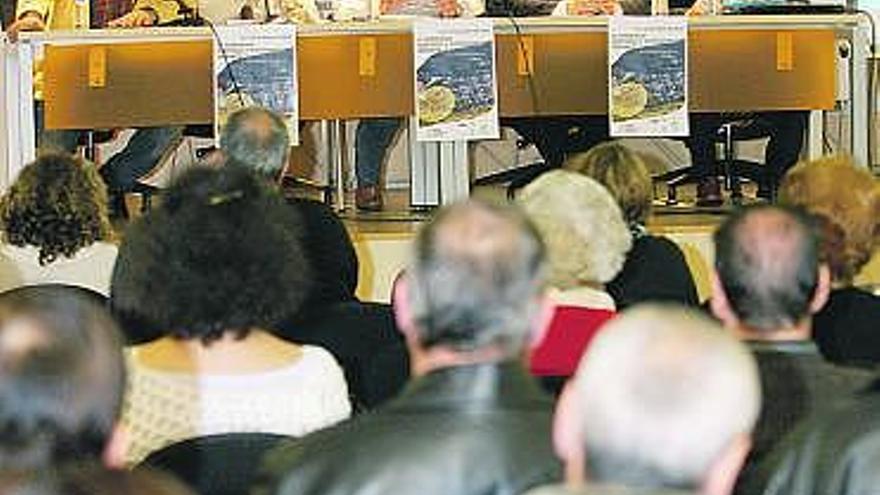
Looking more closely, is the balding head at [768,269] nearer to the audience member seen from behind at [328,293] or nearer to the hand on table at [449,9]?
the audience member seen from behind at [328,293]

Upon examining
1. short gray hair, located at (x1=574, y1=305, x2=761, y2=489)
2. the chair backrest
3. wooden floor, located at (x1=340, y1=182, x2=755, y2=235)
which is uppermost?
short gray hair, located at (x1=574, y1=305, x2=761, y2=489)

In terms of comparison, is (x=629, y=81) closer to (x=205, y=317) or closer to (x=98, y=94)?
(x=98, y=94)

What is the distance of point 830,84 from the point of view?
23.8 ft

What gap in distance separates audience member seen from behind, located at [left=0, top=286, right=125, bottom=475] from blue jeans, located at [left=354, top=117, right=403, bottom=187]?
6.28 m

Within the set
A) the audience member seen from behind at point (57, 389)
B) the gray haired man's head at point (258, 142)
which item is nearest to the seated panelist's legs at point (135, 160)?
the gray haired man's head at point (258, 142)

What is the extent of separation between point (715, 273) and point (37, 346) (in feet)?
4.40

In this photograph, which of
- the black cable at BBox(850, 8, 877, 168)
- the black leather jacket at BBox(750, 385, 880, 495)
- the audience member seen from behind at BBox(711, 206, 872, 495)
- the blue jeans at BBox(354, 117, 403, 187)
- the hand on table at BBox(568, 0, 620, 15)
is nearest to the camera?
the black leather jacket at BBox(750, 385, 880, 495)

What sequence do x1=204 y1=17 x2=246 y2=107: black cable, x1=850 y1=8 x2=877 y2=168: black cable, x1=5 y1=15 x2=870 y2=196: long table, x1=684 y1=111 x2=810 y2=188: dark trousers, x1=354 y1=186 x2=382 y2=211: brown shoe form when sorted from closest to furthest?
x1=204 y1=17 x2=246 y2=107: black cable
x1=5 y1=15 x2=870 y2=196: long table
x1=850 y1=8 x2=877 y2=168: black cable
x1=354 y1=186 x2=382 y2=211: brown shoe
x1=684 y1=111 x2=810 y2=188: dark trousers

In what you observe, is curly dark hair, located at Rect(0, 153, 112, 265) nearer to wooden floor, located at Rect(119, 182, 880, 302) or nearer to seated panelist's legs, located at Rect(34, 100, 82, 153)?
wooden floor, located at Rect(119, 182, 880, 302)

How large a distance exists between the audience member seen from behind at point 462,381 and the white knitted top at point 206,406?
0.50 meters

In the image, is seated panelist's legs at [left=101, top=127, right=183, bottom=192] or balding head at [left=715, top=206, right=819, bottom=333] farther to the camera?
seated panelist's legs at [left=101, top=127, right=183, bottom=192]

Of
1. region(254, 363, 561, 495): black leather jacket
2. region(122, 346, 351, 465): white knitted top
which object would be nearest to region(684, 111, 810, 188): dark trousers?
region(122, 346, 351, 465): white knitted top

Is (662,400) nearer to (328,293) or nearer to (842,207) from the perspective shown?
(842,207)

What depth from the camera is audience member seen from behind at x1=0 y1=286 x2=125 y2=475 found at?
1666 millimetres
